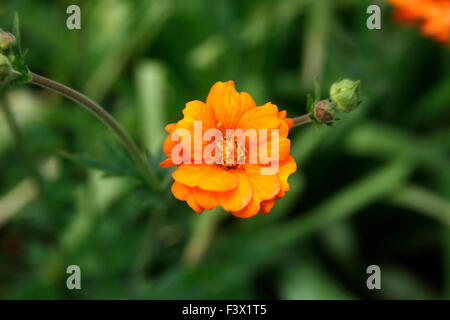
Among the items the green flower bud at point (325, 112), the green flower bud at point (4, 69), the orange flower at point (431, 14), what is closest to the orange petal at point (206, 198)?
the green flower bud at point (325, 112)

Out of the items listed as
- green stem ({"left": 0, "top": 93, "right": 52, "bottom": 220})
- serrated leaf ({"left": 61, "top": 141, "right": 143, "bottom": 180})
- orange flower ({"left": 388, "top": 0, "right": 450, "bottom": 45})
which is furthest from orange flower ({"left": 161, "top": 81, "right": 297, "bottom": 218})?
orange flower ({"left": 388, "top": 0, "right": 450, "bottom": 45})

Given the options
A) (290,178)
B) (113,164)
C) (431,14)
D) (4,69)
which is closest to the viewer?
(4,69)

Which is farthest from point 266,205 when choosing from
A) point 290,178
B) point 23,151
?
point 290,178

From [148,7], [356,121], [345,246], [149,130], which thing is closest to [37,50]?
[148,7]

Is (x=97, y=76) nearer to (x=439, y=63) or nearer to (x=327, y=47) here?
(x=327, y=47)

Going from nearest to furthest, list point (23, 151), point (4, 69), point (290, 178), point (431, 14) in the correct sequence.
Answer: point (4, 69) < point (23, 151) < point (431, 14) < point (290, 178)

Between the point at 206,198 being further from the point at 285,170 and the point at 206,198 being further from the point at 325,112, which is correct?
the point at 325,112
